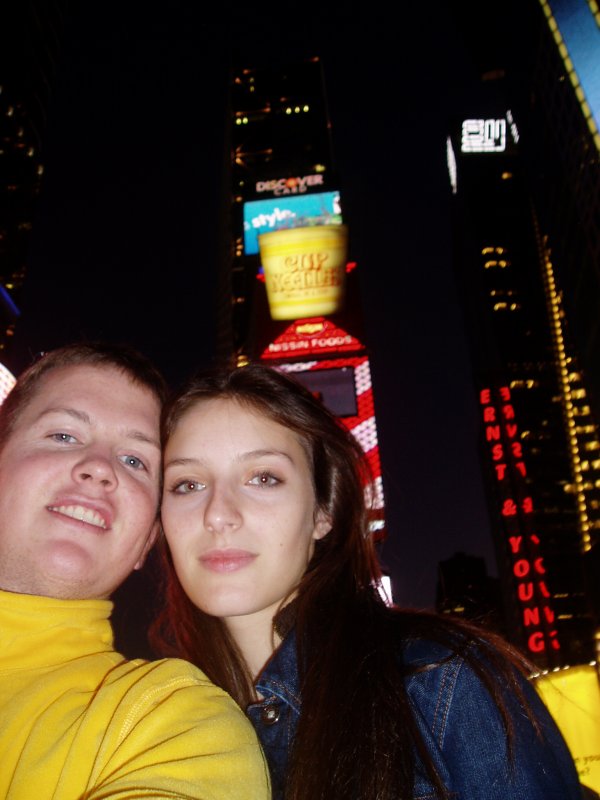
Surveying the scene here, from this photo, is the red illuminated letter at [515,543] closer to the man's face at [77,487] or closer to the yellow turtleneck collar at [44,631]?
the man's face at [77,487]

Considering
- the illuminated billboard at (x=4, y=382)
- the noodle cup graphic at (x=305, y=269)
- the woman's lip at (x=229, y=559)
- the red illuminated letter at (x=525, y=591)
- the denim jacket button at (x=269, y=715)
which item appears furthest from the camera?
the red illuminated letter at (x=525, y=591)

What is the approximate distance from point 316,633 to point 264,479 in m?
0.90

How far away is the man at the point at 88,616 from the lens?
5.32 feet

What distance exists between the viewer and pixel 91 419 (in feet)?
9.19

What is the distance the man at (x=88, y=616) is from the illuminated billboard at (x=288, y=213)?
19963 mm

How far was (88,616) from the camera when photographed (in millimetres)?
2289

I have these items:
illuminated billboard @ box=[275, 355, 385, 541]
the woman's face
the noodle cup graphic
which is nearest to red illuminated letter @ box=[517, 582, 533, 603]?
illuminated billboard @ box=[275, 355, 385, 541]

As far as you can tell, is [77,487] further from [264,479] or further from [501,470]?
[501,470]

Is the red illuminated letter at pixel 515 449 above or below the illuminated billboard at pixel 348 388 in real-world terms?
below

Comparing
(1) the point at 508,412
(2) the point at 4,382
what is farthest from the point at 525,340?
(2) the point at 4,382

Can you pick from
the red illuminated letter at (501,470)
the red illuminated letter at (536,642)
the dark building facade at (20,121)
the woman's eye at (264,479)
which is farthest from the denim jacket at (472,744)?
the dark building facade at (20,121)

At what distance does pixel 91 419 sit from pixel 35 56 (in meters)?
64.1

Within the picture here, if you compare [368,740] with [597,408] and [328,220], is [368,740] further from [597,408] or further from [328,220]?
[597,408]

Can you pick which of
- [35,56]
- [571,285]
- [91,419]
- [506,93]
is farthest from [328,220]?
[35,56]
